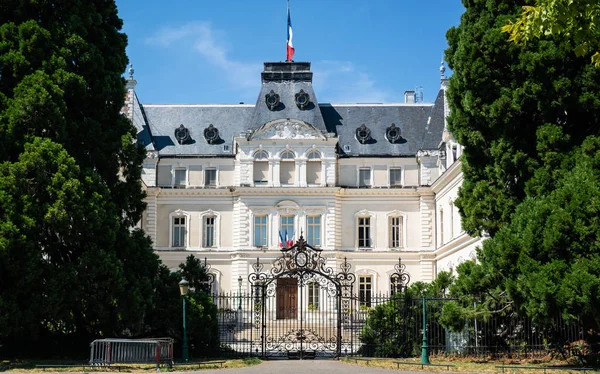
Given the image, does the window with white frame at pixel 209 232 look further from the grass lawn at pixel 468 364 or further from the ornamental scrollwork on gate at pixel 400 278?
the grass lawn at pixel 468 364

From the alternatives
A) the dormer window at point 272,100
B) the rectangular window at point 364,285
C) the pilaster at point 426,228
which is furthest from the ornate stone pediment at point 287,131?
the rectangular window at point 364,285

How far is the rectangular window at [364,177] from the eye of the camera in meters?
46.0

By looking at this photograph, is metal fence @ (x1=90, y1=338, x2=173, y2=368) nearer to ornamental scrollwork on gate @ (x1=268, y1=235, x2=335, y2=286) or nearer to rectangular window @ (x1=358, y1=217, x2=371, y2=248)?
ornamental scrollwork on gate @ (x1=268, y1=235, x2=335, y2=286)

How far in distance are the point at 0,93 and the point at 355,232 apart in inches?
1124

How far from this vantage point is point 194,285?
25094mm

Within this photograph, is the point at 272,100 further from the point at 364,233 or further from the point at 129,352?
the point at 129,352

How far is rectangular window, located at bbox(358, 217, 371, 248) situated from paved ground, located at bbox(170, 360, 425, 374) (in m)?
23.3

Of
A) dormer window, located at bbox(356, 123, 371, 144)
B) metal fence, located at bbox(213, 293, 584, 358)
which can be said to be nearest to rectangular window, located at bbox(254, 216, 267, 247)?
dormer window, located at bbox(356, 123, 371, 144)

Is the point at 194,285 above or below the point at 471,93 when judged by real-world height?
below

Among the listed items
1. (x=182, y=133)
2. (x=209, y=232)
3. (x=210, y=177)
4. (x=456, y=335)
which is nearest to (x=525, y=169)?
(x=456, y=335)

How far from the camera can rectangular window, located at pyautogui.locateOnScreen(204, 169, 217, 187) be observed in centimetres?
4634

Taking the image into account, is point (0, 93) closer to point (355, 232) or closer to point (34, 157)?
point (34, 157)

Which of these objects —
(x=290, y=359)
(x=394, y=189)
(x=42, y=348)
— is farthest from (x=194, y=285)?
(x=394, y=189)

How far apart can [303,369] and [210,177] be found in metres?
27.6
